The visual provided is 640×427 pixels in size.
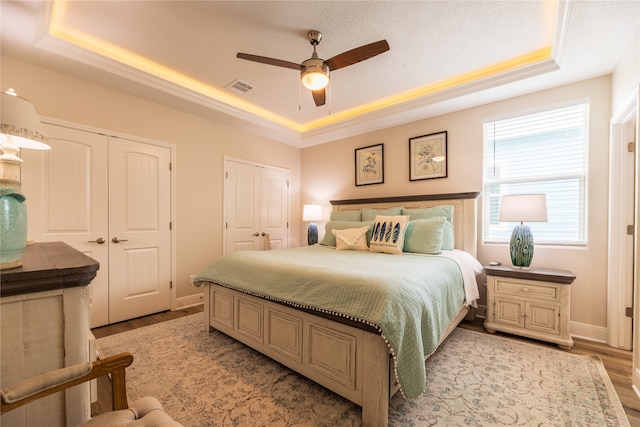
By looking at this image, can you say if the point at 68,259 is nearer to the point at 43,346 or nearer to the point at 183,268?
the point at 43,346

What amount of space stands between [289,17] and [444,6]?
119 cm

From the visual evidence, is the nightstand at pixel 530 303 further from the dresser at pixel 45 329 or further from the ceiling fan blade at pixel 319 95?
the dresser at pixel 45 329

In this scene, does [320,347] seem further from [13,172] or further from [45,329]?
[13,172]

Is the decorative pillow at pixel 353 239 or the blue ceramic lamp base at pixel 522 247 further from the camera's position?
the decorative pillow at pixel 353 239

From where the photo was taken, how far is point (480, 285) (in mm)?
3195

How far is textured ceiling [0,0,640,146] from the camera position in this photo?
80.4 inches

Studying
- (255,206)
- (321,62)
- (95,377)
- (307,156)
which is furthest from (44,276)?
(307,156)

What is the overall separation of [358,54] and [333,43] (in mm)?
530

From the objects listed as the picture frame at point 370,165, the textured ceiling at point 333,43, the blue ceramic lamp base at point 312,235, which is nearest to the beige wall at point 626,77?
the textured ceiling at point 333,43

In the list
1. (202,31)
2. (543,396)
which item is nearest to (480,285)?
(543,396)

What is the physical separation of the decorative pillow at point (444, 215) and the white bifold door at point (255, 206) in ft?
7.58

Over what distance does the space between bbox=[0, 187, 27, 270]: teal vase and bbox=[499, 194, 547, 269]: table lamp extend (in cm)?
340

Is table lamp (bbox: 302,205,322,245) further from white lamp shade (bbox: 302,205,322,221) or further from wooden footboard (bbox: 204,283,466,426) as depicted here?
wooden footboard (bbox: 204,283,466,426)

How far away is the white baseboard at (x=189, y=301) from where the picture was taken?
3.49 metres
